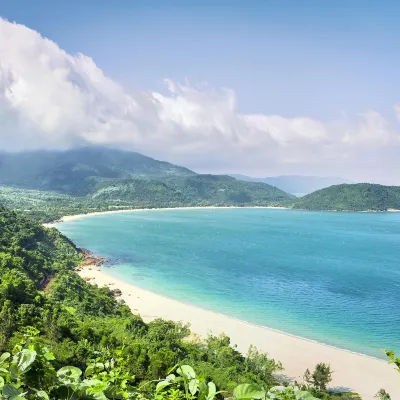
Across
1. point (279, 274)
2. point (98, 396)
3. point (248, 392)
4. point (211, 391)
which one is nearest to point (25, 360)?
point (98, 396)

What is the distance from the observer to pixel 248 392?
5.97ft

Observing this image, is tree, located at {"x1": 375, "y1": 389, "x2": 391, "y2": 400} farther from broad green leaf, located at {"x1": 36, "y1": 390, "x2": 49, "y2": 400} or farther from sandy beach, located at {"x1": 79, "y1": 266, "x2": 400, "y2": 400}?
broad green leaf, located at {"x1": 36, "y1": 390, "x2": 49, "y2": 400}

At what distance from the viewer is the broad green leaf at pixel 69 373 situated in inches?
85.2

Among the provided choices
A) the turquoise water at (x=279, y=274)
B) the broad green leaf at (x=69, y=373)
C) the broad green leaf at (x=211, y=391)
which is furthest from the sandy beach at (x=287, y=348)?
the broad green leaf at (x=69, y=373)

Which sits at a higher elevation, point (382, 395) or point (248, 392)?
point (248, 392)

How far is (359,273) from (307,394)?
6695cm

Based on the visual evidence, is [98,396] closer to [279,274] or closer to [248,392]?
[248,392]

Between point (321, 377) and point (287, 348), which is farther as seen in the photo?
point (287, 348)

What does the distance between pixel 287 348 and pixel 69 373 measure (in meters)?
32.9

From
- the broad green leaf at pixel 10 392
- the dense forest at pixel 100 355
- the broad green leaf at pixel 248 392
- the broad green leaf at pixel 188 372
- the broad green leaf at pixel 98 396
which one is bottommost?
the dense forest at pixel 100 355

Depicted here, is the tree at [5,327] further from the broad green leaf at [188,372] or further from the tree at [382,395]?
the tree at [382,395]

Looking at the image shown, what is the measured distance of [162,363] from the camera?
17.7 metres

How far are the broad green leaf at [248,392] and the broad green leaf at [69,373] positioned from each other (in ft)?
3.28

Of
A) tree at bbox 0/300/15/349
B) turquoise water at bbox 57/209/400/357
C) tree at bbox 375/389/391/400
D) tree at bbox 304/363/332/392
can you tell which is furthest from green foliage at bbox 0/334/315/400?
turquoise water at bbox 57/209/400/357
